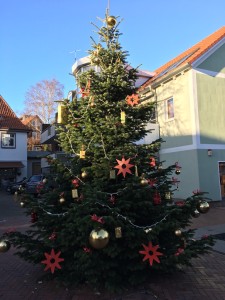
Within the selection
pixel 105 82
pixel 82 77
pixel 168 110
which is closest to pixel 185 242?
pixel 105 82

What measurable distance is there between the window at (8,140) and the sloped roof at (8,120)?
81 cm

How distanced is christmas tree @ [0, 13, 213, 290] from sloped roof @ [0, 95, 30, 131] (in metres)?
28.9

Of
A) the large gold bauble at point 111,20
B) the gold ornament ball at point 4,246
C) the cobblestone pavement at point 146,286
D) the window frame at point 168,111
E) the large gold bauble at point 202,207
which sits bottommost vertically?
the cobblestone pavement at point 146,286

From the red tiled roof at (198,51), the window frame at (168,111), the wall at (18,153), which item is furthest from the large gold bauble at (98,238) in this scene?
the wall at (18,153)

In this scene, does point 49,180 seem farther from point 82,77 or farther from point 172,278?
point 172,278

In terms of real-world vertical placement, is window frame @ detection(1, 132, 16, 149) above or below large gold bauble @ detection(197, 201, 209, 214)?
above

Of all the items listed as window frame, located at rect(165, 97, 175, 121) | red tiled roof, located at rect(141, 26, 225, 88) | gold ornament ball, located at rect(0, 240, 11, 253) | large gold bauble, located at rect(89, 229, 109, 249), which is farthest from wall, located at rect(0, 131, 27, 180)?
large gold bauble, located at rect(89, 229, 109, 249)

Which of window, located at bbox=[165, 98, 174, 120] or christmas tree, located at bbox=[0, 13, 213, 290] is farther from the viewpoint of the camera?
window, located at bbox=[165, 98, 174, 120]

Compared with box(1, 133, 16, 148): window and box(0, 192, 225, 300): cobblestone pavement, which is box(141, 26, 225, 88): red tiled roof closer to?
box(0, 192, 225, 300): cobblestone pavement

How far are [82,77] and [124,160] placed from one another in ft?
6.56

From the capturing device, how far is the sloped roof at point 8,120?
33844 mm

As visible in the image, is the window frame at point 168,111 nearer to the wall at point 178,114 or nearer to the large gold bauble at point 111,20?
the wall at point 178,114

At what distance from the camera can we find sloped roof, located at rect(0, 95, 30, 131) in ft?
111

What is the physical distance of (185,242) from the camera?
5.30 m
